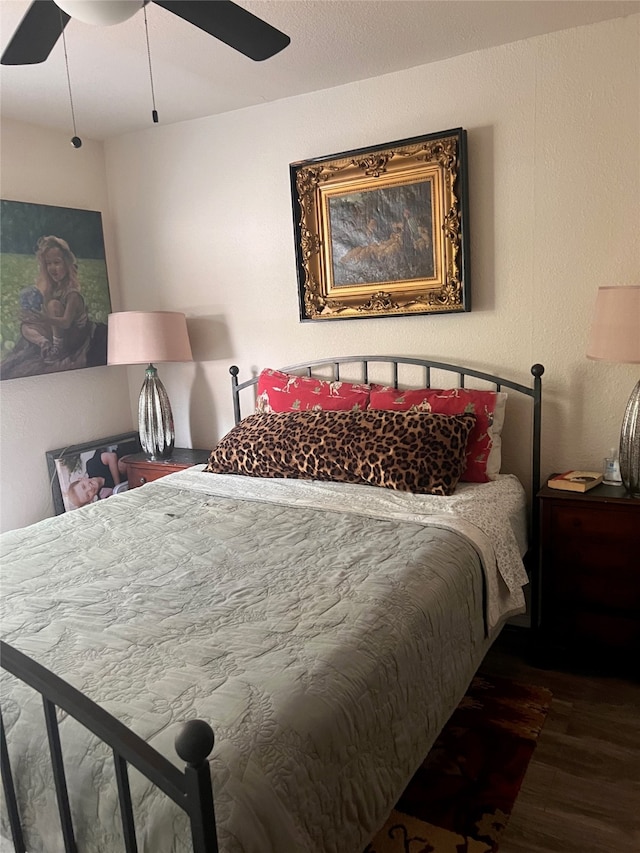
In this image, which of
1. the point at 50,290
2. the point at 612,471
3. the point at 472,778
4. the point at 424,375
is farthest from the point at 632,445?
the point at 50,290

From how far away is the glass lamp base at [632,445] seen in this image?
234cm

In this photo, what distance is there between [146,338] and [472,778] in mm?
2455

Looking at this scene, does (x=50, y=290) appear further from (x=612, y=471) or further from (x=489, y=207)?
(x=612, y=471)

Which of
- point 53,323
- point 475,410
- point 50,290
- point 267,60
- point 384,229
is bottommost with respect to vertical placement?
point 475,410

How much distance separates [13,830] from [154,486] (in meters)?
1.71

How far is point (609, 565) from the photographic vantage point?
2.34m

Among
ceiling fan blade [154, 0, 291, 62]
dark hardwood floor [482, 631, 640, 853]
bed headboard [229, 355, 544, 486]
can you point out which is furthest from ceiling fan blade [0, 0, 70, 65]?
dark hardwood floor [482, 631, 640, 853]

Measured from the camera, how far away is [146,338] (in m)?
3.31

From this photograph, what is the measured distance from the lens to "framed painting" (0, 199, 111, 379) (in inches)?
126

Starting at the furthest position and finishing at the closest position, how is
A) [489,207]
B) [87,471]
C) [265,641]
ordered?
[87,471]
[489,207]
[265,641]

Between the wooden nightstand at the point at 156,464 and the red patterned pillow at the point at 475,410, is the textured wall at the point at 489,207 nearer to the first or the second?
the red patterned pillow at the point at 475,410

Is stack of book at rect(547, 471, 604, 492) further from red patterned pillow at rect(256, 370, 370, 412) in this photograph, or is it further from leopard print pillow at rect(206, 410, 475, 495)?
red patterned pillow at rect(256, 370, 370, 412)

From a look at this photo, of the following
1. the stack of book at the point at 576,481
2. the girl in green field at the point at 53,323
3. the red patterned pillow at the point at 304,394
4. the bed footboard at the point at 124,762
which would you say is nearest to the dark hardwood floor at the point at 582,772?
the stack of book at the point at 576,481

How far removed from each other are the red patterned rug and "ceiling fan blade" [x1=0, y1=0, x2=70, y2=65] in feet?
7.46
